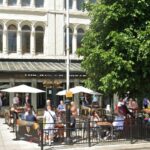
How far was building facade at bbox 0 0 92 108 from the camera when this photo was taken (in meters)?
35.6

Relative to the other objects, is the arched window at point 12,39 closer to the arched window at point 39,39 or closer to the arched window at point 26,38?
the arched window at point 26,38

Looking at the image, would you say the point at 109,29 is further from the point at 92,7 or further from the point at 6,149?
the point at 6,149

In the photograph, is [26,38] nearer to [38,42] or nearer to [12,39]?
[38,42]

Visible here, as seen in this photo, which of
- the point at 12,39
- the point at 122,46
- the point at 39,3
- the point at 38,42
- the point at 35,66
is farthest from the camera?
the point at 38,42

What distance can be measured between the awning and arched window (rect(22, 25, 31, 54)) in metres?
1.03

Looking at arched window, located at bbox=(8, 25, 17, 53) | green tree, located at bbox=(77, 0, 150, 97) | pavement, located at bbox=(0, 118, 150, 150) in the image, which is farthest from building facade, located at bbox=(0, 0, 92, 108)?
pavement, located at bbox=(0, 118, 150, 150)

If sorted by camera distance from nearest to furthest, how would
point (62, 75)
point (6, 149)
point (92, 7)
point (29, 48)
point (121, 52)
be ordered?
point (6, 149) < point (121, 52) < point (92, 7) < point (62, 75) < point (29, 48)

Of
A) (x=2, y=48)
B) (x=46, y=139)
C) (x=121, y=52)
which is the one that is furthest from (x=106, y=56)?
(x=2, y=48)

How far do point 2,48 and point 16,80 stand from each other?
3.13 metres

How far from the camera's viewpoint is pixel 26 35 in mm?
37438

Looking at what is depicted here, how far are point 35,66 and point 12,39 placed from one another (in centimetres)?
321

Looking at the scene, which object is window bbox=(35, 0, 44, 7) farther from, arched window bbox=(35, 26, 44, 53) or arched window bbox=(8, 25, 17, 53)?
arched window bbox=(8, 25, 17, 53)

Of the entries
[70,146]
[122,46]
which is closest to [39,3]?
[122,46]

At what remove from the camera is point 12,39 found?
122ft
